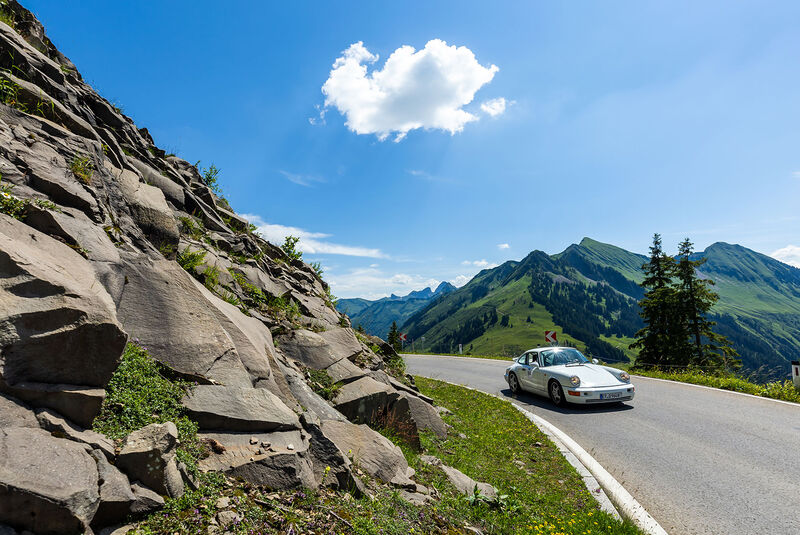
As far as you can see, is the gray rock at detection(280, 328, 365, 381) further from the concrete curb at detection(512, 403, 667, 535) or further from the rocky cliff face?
the concrete curb at detection(512, 403, 667, 535)

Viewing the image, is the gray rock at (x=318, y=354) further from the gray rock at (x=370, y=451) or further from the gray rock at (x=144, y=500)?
the gray rock at (x=144, y=500)

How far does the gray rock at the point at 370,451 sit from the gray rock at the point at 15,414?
2.89 meters

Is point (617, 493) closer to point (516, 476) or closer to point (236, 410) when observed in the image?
point (516, 476)

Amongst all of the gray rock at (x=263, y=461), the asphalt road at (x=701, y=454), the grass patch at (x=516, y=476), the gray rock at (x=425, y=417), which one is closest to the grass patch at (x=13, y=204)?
the gray rock at (x=263, y=461)

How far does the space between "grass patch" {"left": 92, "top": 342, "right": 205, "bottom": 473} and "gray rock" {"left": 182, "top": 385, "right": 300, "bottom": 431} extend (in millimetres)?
139

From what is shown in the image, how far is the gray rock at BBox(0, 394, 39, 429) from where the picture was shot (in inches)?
102

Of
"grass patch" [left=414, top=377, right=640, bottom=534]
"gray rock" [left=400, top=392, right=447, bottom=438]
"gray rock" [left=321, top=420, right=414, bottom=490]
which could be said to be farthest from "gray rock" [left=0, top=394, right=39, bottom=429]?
"gray rock" [left=400, top=392, right=447, bottom=438]

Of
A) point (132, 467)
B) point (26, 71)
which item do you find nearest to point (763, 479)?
point (132, 467)

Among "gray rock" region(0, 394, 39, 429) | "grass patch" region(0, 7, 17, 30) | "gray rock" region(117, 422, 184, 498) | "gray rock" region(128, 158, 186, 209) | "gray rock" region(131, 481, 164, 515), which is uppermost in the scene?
"grass patch" region(0, 7, 17, 30)

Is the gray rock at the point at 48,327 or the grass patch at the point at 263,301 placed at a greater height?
the grass patch at the point at 263,301

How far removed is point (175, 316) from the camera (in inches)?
190

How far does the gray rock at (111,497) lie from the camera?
8.24ft

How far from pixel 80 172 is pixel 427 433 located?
7922 millimetres

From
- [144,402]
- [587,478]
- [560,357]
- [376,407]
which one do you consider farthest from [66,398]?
[560,357]
